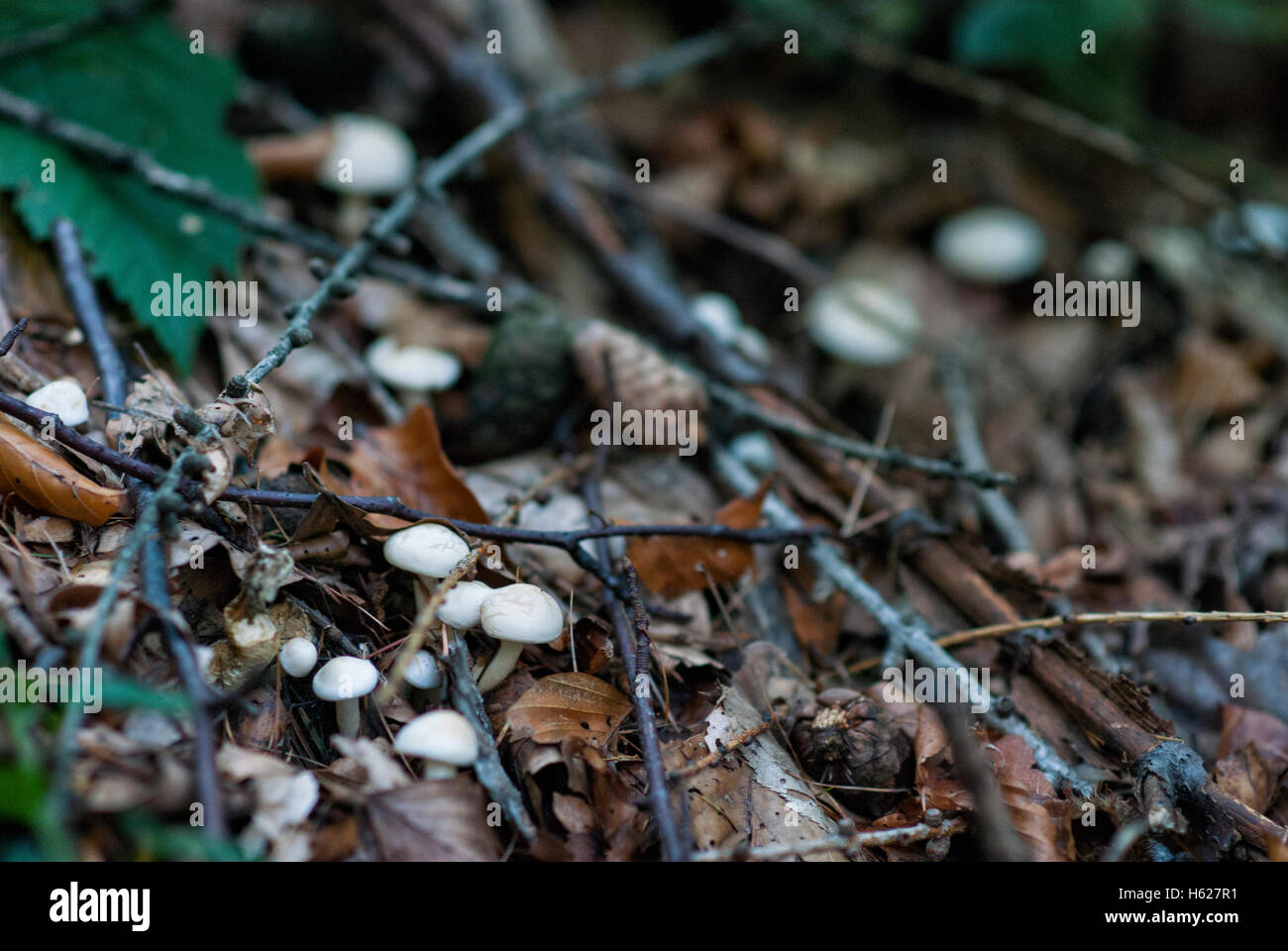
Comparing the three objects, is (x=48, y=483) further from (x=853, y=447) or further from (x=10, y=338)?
(x=853, y=447)

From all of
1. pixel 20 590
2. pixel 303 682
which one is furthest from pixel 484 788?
pixel 20 590

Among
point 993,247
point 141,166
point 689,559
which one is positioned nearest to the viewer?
point 689,559

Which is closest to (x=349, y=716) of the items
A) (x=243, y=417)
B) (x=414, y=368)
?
(x=243, y=417)

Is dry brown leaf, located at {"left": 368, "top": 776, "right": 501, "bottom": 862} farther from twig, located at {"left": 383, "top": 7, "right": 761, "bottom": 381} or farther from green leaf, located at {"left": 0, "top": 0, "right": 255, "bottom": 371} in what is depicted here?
twig, located at {"left": 383, "top": 7, "right": 761, "bottom": 381}

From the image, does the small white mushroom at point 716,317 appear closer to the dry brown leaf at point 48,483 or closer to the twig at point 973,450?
the twig at point 973,450

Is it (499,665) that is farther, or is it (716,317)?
(716,317)

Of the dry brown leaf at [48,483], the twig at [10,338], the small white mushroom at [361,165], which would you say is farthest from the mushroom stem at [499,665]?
the small white mushroom at [361,165]
